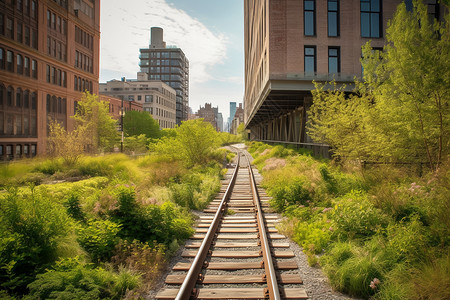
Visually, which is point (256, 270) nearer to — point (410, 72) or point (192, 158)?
point (410, 72)

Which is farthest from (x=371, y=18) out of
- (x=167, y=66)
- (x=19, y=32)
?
(x=167, y=66)

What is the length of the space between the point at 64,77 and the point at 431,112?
149 ft

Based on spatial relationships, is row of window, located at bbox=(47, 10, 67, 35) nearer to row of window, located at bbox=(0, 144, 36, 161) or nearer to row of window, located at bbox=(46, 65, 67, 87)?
row of window, located at bbox=(46, 65, 67, 87)

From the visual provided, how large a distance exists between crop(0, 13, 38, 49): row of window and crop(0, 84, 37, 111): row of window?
219 inches

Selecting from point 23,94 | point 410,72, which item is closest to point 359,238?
point 410,72

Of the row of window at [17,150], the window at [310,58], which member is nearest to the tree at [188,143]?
the window at [310,58]

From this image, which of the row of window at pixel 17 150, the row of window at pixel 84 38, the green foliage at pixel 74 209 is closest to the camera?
the green foliage at pixel 74 209

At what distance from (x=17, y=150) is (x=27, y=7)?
655 inches

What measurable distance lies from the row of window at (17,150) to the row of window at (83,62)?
18.1 meters

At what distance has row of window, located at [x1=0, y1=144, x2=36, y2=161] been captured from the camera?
26547 millimetres

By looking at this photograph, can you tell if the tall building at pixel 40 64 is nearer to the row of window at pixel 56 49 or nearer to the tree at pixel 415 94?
the row of window at pixel 56 49

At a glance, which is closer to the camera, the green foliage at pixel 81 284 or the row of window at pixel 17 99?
the green foliage at pixel 81 284

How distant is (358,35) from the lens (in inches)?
910

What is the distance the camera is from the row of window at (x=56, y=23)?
3559cm
